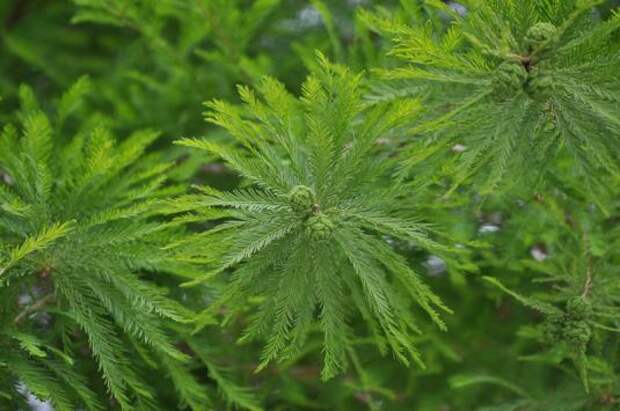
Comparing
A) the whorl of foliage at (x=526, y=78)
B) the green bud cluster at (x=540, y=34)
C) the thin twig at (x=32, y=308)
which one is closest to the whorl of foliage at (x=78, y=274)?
the thin twig at (x=32, y=308)

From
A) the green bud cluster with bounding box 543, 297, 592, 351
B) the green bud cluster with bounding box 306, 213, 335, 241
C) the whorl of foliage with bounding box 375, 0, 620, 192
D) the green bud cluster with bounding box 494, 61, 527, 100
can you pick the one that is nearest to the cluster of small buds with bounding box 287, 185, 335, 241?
the green bud cluster with bounding box 306, 213, 335, 241

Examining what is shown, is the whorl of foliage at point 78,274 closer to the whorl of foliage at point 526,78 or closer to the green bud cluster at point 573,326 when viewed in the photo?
the whorl of foliage at point 526,78

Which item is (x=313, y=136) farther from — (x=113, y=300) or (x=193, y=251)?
(x=113, y=300)

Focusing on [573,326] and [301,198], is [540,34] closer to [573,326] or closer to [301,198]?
[301,198]

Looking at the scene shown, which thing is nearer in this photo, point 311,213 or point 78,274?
point 311,213

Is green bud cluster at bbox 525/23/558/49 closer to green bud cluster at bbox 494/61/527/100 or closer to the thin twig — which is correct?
green bud cluster at bbox 494/61/527/100

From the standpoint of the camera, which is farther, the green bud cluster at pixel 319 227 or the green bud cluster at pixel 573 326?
the green bud cluster at pixel 573 326

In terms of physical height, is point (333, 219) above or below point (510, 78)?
below

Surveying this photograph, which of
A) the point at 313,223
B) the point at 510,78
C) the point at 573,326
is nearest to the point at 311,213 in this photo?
the point at 313,223
